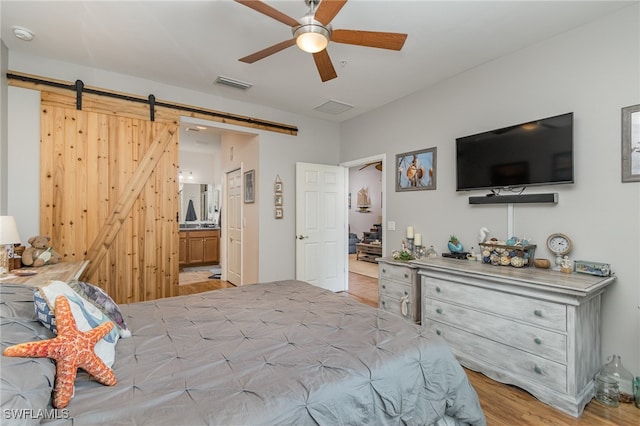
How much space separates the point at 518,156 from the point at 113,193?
424 cm

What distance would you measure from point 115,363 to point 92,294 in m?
0.61

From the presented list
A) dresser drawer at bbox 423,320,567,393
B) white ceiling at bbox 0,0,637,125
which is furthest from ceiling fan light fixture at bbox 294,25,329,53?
dresser drawer at bbox 423,320,567,393

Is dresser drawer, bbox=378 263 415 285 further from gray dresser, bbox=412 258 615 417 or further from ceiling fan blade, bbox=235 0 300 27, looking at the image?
ceiling fan blade, bbox=235 0 300 27

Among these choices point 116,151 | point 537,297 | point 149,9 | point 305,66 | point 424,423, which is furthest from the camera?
point 116,151

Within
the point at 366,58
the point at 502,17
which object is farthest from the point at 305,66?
the point at 502,17

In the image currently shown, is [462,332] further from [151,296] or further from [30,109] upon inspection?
[30,109]

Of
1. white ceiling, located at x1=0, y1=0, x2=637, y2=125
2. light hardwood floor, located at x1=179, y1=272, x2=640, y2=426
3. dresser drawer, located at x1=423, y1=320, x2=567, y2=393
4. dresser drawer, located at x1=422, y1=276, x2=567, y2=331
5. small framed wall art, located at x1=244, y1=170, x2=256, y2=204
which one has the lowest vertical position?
light hardwood floor, located at x1=179, y1=272, x2=640, y2=426

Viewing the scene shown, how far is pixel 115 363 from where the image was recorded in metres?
1.28

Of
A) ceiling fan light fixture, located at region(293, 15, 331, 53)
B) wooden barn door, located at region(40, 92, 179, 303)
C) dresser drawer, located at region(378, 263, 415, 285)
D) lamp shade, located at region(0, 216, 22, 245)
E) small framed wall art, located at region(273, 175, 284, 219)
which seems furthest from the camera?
small framed wall art, located at region(273, 175, 284, 219)

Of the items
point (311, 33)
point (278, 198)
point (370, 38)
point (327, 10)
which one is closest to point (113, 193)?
point (278, 198)

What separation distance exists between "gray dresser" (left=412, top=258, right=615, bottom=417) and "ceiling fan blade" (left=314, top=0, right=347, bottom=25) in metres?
1.94

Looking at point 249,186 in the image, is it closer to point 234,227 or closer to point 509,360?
point 234,227

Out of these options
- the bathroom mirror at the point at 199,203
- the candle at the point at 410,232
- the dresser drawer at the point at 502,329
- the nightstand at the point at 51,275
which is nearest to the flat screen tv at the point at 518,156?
the candle at the point at 410,232

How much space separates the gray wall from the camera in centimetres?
221
